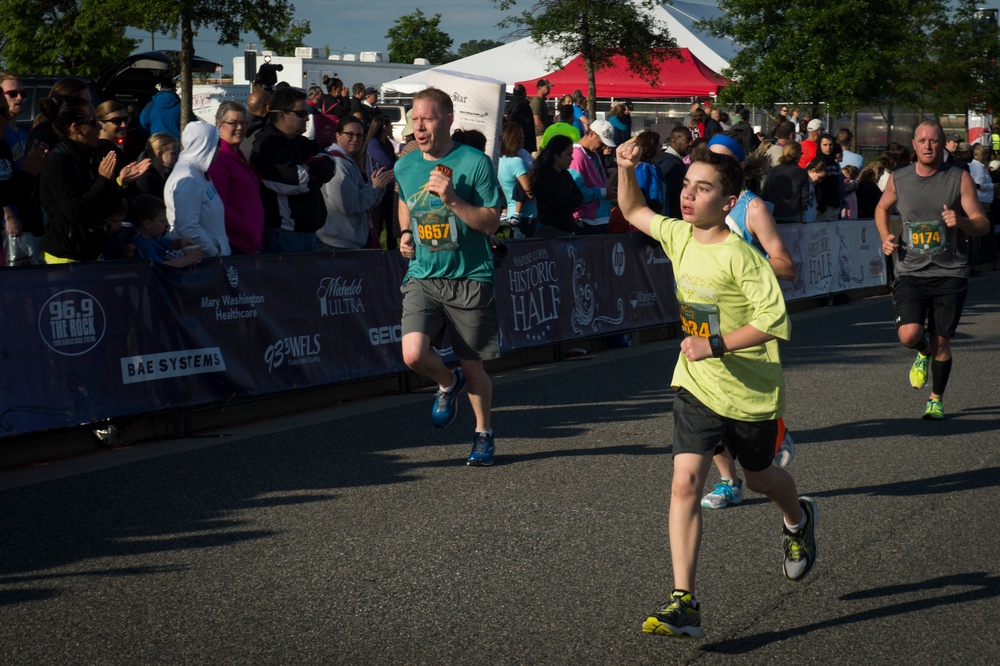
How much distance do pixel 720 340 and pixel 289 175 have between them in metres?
5.56

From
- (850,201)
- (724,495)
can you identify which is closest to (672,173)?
(850,201)

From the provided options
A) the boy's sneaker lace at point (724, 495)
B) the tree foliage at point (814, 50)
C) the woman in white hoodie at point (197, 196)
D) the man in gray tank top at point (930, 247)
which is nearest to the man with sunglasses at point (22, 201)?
the woman in white hoodie at point (197, 196)

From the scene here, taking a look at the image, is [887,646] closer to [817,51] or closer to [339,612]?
[339,612]

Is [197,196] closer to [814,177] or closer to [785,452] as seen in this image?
[785,452]

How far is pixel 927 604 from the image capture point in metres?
5.00

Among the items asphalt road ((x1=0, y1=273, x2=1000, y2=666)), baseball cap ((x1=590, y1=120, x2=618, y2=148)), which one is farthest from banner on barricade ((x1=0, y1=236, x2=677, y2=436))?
baseball cap ((x1=590, y1=120, x2=618, y2=148))

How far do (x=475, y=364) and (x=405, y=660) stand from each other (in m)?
3.27

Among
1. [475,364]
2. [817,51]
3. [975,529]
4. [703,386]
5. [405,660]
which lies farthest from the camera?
[817,51]

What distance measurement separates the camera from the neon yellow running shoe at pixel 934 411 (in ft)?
29.5

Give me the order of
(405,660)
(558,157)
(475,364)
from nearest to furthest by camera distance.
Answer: (405,660) → (475,364) → (558,157)

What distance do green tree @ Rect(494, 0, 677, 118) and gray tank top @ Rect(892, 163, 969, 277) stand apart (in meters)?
21.5

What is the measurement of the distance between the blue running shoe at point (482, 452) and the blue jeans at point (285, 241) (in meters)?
2.92

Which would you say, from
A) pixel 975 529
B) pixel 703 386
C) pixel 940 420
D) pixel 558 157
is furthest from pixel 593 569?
pixel 558 157

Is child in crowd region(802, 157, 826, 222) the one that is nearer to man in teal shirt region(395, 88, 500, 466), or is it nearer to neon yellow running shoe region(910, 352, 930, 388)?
neon yellow running shoe region(910, 352, 930, 388)
